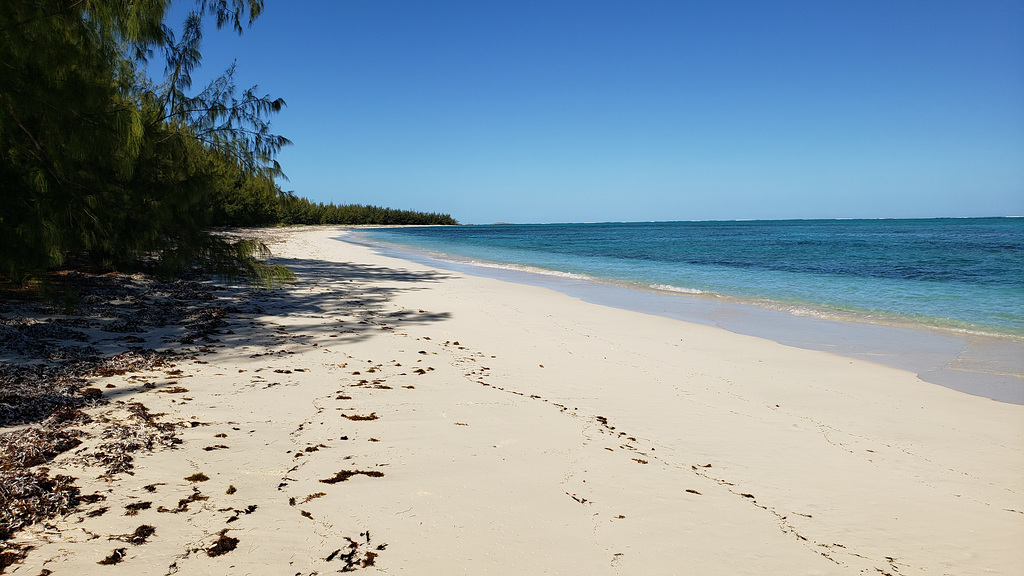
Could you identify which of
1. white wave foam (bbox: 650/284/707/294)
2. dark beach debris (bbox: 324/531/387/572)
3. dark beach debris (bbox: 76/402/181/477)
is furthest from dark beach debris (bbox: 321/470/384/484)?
white wave foam (bbox: 650/284/707/294)

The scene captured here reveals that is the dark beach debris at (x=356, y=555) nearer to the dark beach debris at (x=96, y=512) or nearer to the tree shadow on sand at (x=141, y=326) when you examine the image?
the dark beach debris at (x=96, y=512)

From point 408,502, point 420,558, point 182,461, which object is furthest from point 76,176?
point 420,558

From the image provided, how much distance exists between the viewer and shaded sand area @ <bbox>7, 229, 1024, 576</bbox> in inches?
81.8

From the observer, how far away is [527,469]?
9.31 feet

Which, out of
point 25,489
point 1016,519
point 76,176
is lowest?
point 1016,519

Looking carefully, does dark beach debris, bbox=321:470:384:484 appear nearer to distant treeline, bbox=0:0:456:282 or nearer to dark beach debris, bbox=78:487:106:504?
dark beach debris, bbox=78:487:106:504

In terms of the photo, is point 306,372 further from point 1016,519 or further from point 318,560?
point 1016,519

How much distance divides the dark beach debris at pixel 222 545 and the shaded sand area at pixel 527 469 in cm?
1

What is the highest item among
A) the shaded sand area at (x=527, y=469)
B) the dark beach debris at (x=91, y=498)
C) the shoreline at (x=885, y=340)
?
the dark beach debris at (x=91, y=498)

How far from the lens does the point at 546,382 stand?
4.59 metres

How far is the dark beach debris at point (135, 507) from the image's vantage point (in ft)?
7.04

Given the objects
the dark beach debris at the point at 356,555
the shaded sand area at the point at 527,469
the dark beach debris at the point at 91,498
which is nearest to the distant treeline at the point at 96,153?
the shaded sand area at the point at 527,469

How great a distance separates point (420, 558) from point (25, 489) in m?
1.74

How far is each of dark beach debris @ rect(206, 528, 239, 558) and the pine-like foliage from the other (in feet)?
9.26
